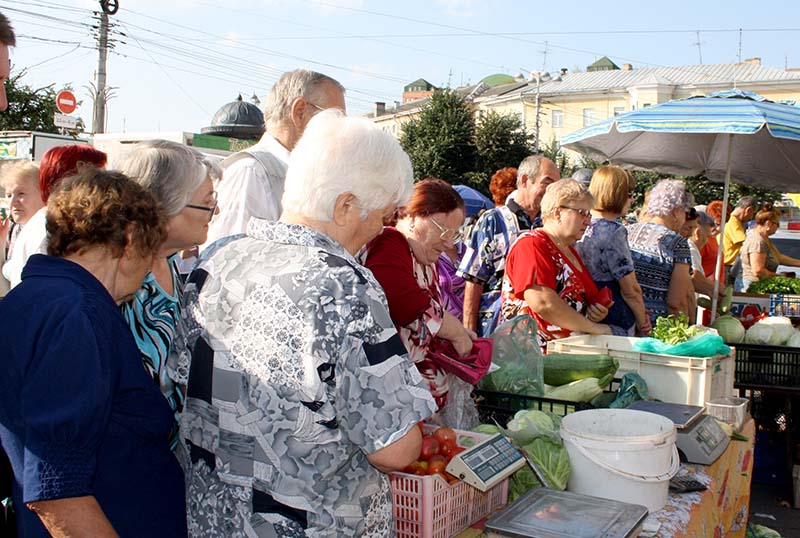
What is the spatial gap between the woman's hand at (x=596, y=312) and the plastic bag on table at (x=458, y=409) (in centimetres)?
121

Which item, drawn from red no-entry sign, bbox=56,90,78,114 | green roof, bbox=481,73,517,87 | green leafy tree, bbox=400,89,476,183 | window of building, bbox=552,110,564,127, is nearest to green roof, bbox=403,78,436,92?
green roof, bbox=481,73,517,87

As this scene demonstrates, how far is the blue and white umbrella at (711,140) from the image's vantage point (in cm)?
434

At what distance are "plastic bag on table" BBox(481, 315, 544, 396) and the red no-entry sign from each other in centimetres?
1459

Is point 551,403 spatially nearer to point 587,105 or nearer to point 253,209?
point 253,209

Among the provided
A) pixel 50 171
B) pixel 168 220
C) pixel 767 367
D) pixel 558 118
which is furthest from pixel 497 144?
pixel 168 220

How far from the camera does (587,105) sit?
2018 inches

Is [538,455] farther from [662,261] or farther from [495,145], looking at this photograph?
[495,145]

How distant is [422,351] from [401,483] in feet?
2.73

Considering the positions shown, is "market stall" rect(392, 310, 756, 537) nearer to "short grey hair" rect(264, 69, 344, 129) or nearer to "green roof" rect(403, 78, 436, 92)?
"short grey hair" rect(264, 69, 344, 129)

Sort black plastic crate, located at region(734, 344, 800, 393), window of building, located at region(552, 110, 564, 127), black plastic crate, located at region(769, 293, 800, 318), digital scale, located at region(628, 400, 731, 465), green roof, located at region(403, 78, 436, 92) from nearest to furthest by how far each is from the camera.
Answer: digital scale, located at region(628, 400, 731, 465) → black plastic crate, located at region(734, 344, 800, 393) → black plastic crate, located at region(769, 293, 800, 318) → window of building, located at region(552, 110, 564, 127) → green roof, located at region(403, 78, 436, 92)

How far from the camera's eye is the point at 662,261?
14.7 feet

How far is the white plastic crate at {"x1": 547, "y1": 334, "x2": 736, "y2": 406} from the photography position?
2994 mm

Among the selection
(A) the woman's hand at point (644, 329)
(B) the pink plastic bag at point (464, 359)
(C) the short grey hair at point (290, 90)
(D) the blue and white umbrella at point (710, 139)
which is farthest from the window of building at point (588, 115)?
(B) the pink plastic bag at point (464, 359)

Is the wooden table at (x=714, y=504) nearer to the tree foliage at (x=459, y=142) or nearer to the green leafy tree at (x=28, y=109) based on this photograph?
the green leafy tree at (x=28, y=109)
